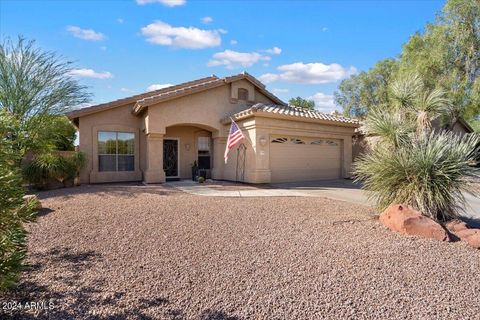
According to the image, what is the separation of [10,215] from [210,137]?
1447 centimetres

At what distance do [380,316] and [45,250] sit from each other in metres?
5.57

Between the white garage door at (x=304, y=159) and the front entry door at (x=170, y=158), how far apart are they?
19.3ft

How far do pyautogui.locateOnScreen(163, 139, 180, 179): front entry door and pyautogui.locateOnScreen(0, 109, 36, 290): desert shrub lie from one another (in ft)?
43.4

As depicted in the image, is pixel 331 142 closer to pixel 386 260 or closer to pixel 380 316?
pixel 386 260

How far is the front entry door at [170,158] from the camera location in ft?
55.9

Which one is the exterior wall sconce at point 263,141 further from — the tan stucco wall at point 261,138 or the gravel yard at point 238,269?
the gravel yard at point 238,269

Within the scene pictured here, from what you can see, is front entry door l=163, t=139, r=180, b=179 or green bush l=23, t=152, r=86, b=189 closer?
green bush l=23, t=152, r=86, b=189

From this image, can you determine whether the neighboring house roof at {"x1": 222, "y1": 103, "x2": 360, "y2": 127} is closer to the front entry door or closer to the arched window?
the arched window

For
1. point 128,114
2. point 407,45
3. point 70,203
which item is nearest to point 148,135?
point 128,114

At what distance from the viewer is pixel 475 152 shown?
25.0 feet

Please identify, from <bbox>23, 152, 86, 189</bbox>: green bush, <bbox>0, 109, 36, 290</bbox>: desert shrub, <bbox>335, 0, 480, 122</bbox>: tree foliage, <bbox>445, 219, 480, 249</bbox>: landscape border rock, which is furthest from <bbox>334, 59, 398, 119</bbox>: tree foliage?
<bbox>0, 109, 36, 290</bbox>: desert shrub

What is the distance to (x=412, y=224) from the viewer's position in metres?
6.35

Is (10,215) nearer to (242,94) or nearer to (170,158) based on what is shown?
(170,158)

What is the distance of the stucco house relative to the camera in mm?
14625
